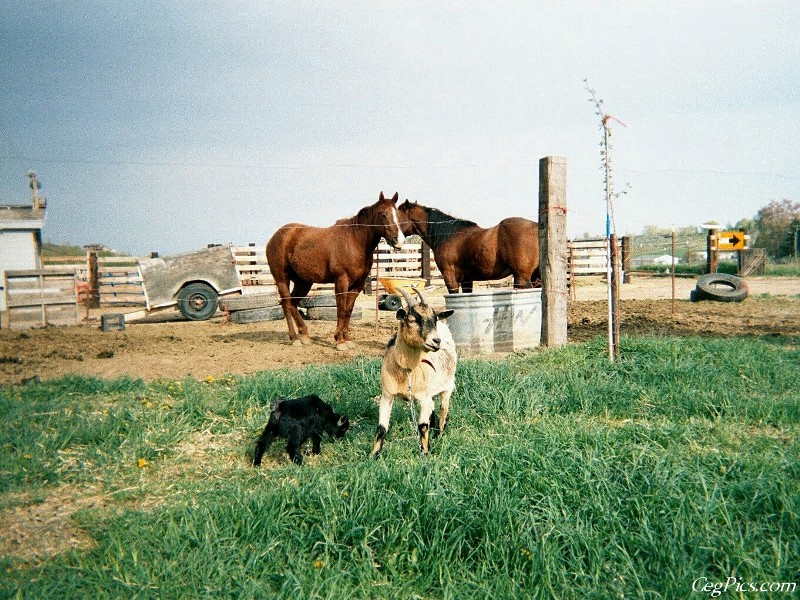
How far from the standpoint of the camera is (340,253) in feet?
36.0

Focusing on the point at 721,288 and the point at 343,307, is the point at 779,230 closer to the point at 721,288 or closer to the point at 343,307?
the point at 721,288

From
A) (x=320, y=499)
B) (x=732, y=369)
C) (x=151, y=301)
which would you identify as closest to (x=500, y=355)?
(x=732, y=369)

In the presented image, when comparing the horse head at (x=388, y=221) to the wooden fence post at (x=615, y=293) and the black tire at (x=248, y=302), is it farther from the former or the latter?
the black tire at (x=248, y=302)

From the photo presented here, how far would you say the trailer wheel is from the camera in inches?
664

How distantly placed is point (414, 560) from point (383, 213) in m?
8.21

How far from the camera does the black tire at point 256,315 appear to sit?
50.6 feet

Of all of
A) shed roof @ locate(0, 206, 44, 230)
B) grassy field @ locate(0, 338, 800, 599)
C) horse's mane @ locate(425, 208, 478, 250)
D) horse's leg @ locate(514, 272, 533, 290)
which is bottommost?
→ grassy field @ locate(0, 338, 800, 599)

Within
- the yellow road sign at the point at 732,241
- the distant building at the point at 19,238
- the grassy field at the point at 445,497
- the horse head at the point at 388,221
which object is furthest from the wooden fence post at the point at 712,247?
the distant building at the point at 19,238

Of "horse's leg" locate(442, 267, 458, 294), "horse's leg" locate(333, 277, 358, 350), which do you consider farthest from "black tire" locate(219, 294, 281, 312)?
"horse's leg" locate(442, 267, 458, 294)

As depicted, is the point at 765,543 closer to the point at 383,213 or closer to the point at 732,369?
the point at 732,369

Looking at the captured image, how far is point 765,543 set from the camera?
10.2 feet

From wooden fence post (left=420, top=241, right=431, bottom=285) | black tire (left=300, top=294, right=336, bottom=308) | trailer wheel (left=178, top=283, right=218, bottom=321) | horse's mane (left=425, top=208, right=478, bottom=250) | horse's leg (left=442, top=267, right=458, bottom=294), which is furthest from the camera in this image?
wooden fence post (left=420, top=241, right=431, bottom=285)

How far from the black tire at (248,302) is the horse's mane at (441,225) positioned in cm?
518

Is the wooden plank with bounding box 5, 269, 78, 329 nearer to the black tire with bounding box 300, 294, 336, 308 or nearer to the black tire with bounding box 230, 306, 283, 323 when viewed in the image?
the black tire with bounding box 230, 306, 283, 323
